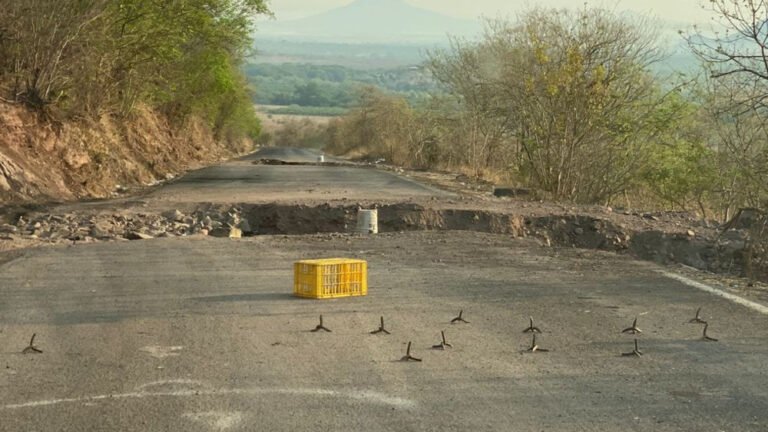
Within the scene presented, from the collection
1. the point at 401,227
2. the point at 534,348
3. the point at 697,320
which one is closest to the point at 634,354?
the point at 534,348

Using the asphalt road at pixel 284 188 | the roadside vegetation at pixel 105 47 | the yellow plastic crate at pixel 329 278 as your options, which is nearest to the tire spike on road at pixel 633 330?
the yellow plastic crate at pixel 329 278

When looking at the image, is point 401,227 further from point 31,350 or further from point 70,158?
point 31,350

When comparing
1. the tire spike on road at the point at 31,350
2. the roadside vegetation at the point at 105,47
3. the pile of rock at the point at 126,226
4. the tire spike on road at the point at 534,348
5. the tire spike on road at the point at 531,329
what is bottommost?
the pile of rock at the point at 126,226

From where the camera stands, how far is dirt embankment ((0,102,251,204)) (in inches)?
907

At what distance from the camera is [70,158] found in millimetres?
26984

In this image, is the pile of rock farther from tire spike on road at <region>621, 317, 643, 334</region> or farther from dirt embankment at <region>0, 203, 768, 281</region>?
tire spike on road at <region>621, 317, 643, 334</region>

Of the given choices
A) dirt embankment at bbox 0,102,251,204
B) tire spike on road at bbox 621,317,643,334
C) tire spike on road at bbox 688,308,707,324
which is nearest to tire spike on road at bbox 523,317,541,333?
tire spike on road at bbox 621,317,643,334

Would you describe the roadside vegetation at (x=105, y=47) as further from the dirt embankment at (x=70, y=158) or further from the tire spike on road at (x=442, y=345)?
the tire spike on road at (x=442, y=345)

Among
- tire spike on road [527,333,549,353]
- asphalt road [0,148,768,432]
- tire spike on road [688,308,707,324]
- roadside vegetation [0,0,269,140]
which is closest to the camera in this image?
asphalt road [0,148,768,432]

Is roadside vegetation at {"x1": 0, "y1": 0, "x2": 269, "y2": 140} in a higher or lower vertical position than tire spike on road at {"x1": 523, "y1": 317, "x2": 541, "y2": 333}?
higher

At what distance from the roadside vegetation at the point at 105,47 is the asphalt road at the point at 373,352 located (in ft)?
39.9

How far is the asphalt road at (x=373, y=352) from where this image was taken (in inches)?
264

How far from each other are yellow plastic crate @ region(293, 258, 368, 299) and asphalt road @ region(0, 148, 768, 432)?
232 millimetres

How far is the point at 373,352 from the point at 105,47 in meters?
22.3
